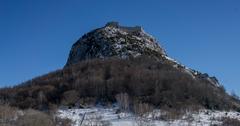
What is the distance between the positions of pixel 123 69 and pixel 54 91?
8.11 meters

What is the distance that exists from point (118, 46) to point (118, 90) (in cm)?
2027

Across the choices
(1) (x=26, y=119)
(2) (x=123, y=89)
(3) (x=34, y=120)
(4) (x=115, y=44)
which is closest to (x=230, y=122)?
(2) (x=123, y=89)

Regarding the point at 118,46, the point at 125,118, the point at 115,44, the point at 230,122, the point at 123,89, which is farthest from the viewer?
the point at 115,44

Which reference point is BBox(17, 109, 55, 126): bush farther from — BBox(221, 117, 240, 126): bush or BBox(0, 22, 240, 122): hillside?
BBox(221, 117, 240, 126): bush

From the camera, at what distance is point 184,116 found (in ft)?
116

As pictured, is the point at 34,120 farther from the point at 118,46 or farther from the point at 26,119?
the point at 118,46

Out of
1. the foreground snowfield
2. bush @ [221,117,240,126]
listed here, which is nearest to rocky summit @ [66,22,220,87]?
the foreground snowfield

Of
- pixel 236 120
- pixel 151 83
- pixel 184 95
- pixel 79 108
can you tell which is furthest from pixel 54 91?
pixel 236 120

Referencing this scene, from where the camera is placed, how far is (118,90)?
41.7 m

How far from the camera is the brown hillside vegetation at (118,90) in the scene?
3975 cm

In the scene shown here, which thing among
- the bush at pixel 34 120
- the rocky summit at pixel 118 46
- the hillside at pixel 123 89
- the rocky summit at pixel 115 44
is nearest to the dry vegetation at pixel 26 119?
the bush at pixel 34 120

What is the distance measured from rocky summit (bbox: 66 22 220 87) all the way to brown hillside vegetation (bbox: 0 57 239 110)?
9706mm

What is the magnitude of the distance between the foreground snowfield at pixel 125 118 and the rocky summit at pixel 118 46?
18.2 meters

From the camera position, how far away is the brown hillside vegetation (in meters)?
39.8
